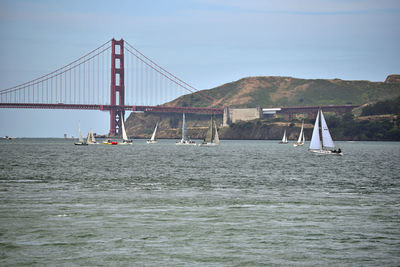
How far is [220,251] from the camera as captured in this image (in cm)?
1728

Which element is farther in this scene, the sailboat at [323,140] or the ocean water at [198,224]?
the sailboat at [323,140]

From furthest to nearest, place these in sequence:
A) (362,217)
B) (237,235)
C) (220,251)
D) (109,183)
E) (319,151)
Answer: (319,151)
(109,183)
(362,217)
(237,235)
(220,251)

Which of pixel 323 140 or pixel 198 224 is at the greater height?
pixel 323 140

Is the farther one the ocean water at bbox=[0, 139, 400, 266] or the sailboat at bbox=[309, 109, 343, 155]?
the sailboat at bbox=[309, 109, 343, 155]

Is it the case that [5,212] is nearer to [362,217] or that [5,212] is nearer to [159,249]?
[159,249]

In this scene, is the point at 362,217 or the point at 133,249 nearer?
the point at 133,249

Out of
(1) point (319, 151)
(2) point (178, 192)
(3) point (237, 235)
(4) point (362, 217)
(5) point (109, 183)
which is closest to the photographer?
(3) point (237, 235)

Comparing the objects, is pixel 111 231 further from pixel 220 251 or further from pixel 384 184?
pixel 384 184

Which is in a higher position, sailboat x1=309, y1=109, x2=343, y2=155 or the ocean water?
sailboat x1=309, y1=109, x2=343, y2=155

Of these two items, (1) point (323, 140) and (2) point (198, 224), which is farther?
(1) point (323, 140)

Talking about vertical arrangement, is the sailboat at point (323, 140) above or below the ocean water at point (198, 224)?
above

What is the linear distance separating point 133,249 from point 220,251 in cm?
256

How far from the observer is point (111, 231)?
20.2 m

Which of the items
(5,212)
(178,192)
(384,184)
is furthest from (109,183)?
(384,184)
